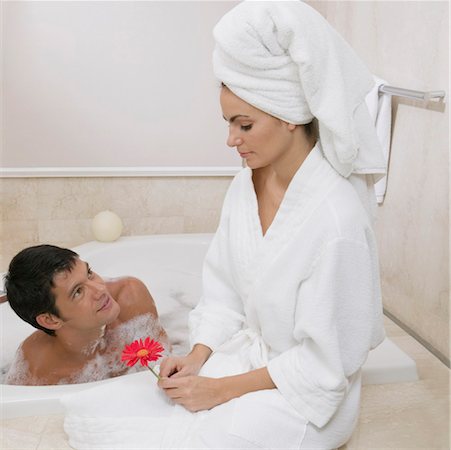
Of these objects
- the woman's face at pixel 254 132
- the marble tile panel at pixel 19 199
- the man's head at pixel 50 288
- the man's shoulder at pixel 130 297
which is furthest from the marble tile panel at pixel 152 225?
the woman's face at pixel 254 132

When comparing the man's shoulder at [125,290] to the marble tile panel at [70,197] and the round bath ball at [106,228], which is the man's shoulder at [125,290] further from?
the marble tile panel at [70,197]

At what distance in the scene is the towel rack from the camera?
6.09 feet

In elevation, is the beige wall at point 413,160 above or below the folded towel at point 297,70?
below

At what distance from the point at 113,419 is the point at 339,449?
49 cm

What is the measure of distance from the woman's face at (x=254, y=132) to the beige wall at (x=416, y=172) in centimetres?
75

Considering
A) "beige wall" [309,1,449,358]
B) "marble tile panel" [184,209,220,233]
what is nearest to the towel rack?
"beige wall" [309,1,449,358]

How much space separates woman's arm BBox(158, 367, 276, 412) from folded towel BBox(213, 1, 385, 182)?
1.54ft

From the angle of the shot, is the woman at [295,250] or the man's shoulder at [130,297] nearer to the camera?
the woman at [295,250]

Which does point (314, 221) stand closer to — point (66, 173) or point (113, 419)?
point (113, 419)

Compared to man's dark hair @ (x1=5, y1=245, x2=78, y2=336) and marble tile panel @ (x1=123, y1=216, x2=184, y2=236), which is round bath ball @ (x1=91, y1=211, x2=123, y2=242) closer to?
marble tile panel @ (x1=123, y1=216, x2=184, y2=236)

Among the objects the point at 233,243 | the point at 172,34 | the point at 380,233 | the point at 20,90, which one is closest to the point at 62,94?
the point at 20,90

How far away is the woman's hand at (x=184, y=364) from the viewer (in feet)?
4.65

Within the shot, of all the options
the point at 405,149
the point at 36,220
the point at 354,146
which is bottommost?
the point at 36,220

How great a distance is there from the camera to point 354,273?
1.25 metres
